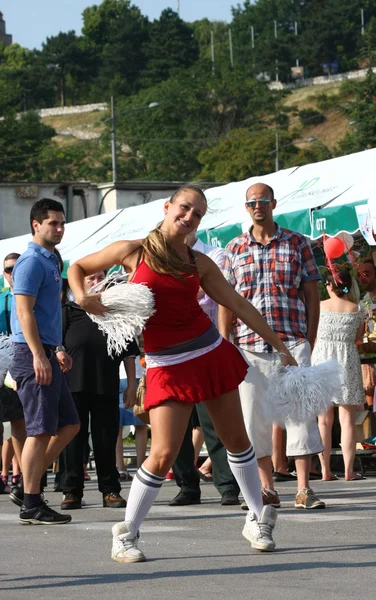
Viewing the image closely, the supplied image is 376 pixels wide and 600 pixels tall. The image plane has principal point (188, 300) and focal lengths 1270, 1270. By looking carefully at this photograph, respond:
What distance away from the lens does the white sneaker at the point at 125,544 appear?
6160 millimetres

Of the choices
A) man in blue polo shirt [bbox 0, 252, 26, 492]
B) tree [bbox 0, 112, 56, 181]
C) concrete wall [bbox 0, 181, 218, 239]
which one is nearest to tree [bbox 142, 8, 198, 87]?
tree [bbox 0, 112, 56, 181]

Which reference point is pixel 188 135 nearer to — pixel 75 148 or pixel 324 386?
pixel 75 148

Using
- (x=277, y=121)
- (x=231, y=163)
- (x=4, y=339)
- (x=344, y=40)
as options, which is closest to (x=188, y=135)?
(x=277, y=121)

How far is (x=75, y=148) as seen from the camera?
443ft

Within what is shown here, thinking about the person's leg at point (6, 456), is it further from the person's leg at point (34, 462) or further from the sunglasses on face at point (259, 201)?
the sunglasses on face at point (259, 201)

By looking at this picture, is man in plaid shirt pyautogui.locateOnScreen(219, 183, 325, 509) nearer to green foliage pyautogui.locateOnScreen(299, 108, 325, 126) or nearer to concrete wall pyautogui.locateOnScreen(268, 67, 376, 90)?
green foliage pyautogui.locateOnScreen(299, 108, 325, 126)

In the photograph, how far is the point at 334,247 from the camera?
40.3 ft

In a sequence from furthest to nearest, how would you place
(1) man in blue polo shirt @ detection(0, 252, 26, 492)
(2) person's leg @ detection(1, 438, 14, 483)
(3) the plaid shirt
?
(2) person's leg @ detection(1, 438, 14, 483), (1) man in blue polo shirt @ detection(0, 252, 26, 492), (3) the plaid shirt

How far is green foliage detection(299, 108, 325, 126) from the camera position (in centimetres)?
13450

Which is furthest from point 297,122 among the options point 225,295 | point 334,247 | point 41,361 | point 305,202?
point 225,295

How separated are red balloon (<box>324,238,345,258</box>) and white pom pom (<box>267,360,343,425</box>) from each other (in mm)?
4986

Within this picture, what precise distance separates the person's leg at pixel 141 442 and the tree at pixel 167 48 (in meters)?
158

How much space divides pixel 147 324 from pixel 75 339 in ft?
11.0

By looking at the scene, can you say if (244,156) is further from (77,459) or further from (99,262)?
(99,262)
